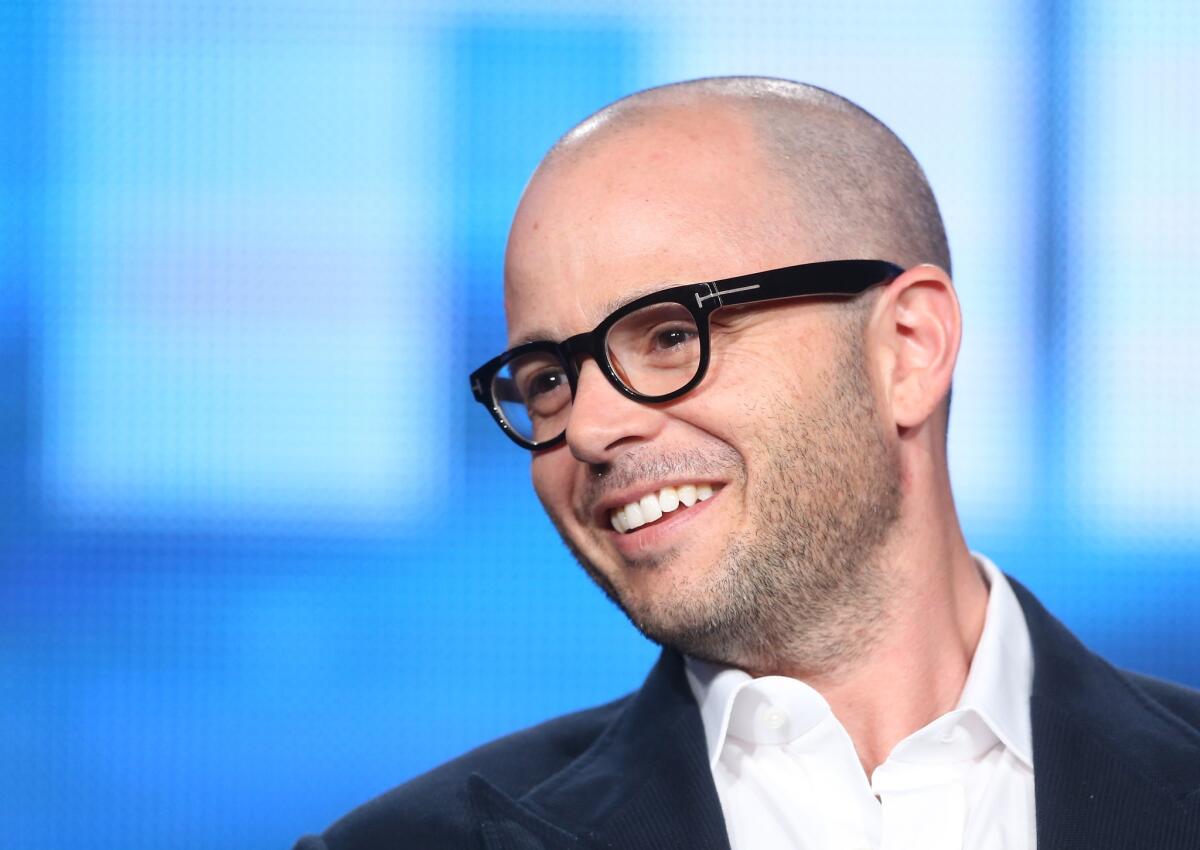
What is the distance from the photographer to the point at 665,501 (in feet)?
5.90

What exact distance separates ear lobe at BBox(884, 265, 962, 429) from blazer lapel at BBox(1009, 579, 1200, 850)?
0.43 meters

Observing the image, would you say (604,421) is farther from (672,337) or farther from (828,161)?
(828,161)

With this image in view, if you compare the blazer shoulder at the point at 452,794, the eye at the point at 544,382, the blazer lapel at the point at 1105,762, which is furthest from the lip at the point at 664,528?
the blazer lapel at the point at 1105,762

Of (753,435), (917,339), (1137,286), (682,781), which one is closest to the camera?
(753,435)

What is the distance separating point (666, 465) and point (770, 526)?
0.51 feet

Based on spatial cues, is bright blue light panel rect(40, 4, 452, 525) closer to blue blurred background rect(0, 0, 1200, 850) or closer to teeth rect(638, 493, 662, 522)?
blue blurred background rect(0, 0, 1200, 850)

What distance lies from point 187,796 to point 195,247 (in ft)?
4.49

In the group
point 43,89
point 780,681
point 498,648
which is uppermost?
point 43,89

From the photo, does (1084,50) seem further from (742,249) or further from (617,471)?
(617,471)

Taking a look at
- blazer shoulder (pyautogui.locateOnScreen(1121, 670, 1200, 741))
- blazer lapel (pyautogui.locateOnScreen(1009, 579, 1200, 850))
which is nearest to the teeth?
blazer lapel (pyautogui.locateOnScreen(1009, 579, 1200, 850))

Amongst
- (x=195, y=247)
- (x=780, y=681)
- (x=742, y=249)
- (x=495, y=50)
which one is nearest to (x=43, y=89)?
(x=195, y=247)

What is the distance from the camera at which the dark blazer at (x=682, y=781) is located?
1.79 meters

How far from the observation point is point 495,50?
3518 millimetres

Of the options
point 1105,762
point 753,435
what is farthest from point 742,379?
point 1105,762
